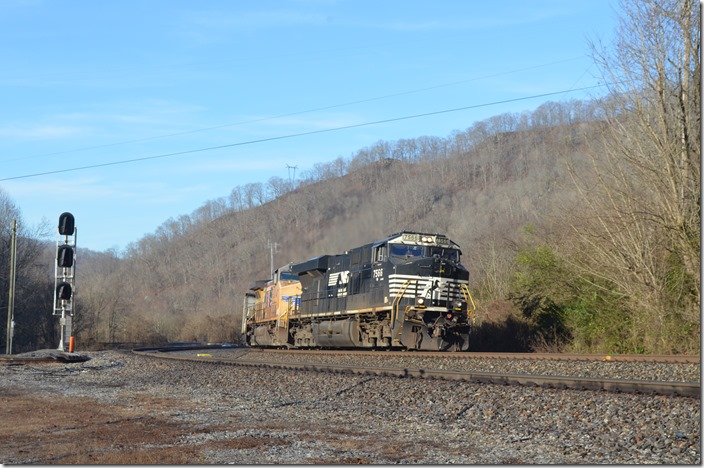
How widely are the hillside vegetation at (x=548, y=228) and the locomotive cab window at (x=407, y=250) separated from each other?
454 centimetres

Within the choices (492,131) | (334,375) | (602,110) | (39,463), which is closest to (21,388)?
(334,375)

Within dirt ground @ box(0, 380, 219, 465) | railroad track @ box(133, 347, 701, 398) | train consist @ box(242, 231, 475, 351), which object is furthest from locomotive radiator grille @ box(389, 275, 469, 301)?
dirt ground @ box(0, 380, 219, 465)

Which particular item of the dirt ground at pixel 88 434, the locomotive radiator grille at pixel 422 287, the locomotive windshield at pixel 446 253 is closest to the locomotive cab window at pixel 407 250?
the locomotive windshield at pixel 446 253

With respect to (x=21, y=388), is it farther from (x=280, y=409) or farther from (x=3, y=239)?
(x=3, y=239)

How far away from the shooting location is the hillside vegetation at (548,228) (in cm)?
1884

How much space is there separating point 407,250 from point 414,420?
40.9 ft

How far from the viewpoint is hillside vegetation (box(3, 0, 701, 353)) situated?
1884 cm

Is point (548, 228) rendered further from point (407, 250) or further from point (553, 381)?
point (553, 381)

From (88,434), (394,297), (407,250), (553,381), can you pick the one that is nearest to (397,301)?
(394,297)

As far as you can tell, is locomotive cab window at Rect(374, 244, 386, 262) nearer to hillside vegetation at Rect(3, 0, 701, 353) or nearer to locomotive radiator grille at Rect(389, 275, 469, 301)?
locomotive radiator grille at Rect(389, 275, 469, 301)

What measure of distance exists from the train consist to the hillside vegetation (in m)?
3.81

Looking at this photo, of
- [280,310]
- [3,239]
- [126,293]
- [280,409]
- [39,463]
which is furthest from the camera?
[126,293]

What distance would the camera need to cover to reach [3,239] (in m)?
51.0

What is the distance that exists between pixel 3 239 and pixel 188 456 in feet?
161
